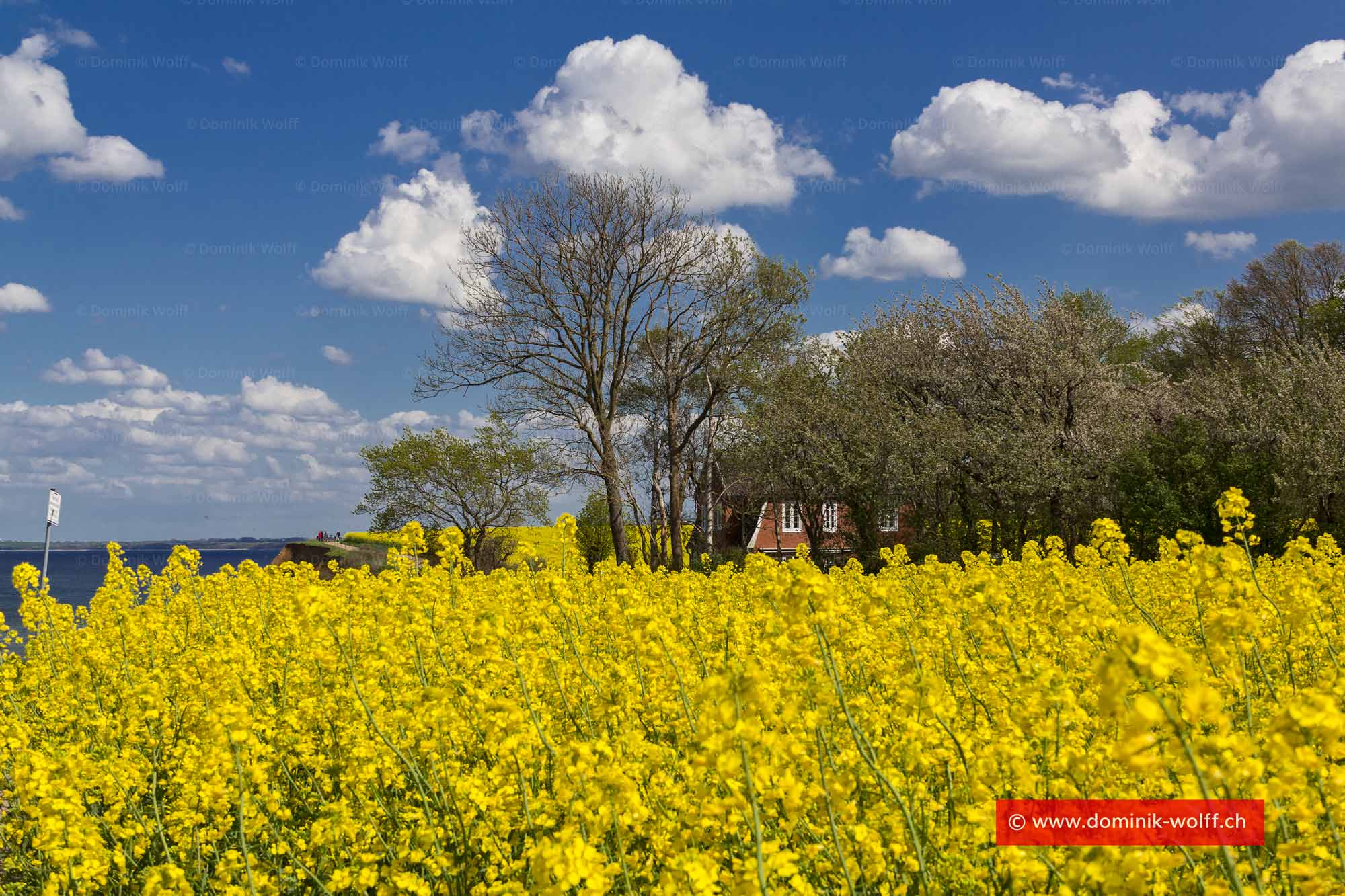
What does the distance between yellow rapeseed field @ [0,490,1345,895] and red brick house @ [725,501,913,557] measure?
50.5ft

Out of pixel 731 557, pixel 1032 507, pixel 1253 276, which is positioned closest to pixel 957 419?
pixel 1032 507

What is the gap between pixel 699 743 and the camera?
3.26 metres

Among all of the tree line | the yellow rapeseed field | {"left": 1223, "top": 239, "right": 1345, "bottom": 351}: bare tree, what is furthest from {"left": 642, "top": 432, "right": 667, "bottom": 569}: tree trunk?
{"left": 1223, "top": 239, "right": 1345, "bottom": 351}: bare tree

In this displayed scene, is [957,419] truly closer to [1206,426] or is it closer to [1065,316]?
[1065,316]

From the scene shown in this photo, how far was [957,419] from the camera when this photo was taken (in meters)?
26.9

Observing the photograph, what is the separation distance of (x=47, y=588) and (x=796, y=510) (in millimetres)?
23350

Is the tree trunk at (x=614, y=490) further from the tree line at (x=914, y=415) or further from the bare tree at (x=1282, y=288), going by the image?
the bare tree at (x=1282, y=288)

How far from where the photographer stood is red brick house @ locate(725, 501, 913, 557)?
2973cm

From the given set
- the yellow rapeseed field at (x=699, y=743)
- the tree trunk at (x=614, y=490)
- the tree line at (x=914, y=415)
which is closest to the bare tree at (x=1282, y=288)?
the tree line at (x=914, y=415)

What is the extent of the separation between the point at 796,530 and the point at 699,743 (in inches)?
1505

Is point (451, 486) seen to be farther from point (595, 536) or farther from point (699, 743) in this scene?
point (699, 743)

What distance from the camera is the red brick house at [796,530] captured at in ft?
97.6

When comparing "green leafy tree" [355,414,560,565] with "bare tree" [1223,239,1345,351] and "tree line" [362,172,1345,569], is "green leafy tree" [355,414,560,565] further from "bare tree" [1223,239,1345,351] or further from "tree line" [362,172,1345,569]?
"bare tree" [1223,239,1345,351]

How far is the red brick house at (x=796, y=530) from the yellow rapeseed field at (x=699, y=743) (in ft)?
50.5
